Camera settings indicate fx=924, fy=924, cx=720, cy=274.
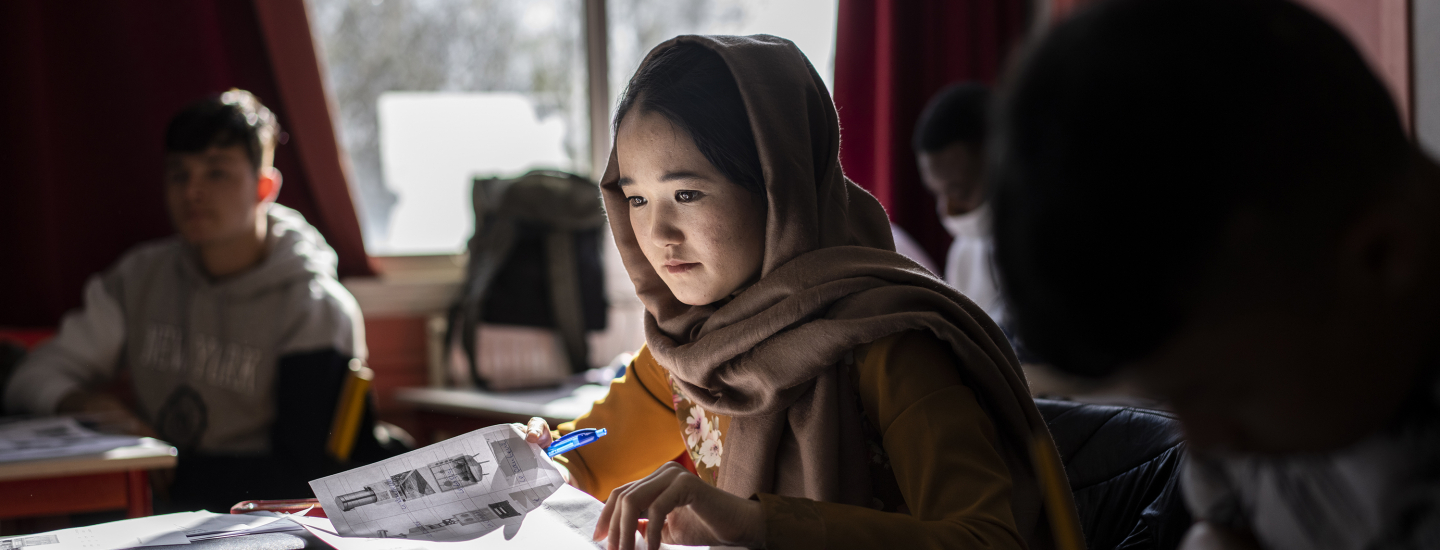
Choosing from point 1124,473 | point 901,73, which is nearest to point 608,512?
point 1124,473

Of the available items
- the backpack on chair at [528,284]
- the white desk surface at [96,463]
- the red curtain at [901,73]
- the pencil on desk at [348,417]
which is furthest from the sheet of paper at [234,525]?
the red curtain at [901,73]

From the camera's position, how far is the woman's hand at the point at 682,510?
2.11 feet

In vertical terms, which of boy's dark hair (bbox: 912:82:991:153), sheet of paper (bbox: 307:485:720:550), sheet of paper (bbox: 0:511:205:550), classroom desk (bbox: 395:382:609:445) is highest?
boy's dark hair (bbox: 912:82:991:153)

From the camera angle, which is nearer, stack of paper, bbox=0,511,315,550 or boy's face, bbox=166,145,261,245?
stack of paper, bbox=0,511,315,550

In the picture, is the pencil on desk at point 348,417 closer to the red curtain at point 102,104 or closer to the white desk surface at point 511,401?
the white desk surface at point 511,401

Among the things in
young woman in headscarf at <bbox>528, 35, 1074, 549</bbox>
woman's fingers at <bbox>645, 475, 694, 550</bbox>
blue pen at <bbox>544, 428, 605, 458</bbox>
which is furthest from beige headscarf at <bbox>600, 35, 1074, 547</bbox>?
woman's fingers at <bbox>645, 475, 694, 550</bbox>

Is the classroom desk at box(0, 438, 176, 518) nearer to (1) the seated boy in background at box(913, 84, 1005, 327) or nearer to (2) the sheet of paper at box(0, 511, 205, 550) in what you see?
(2) the sheet of paper at box(0, 511, 205, 550)

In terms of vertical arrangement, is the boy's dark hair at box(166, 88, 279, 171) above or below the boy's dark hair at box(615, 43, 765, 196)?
below

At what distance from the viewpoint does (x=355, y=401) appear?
2006 millimetres

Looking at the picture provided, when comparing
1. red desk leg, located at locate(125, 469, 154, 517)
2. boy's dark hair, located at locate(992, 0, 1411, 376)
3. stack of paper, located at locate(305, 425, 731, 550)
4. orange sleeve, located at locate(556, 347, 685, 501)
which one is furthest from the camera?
red desk leg, located at locate(125, 469, 154, 517)

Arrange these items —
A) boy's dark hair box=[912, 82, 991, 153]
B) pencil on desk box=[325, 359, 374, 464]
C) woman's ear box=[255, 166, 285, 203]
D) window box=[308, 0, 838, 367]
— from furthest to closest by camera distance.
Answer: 1. window box=[308, 0, 838, 367]
2. boy's dark hair box=[912, 82, 991, 153]
3. woman's ear box=[255, 166, 285, 203]
4. pencil on desk box=[325, 359, 374, 464]

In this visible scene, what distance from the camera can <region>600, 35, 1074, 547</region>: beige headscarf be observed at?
0.82 m

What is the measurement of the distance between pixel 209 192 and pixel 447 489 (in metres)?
1.59

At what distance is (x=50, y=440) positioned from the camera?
4.91 feet
